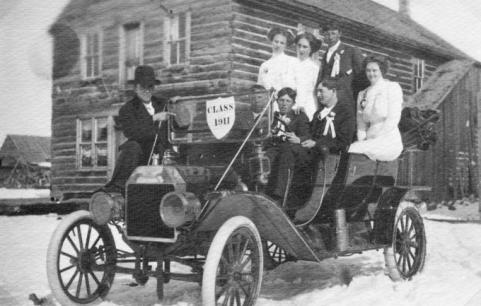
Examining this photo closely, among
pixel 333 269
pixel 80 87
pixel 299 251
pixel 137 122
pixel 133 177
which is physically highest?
pixel 80 87

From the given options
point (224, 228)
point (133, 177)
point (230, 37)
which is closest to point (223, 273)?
point (224, 228)

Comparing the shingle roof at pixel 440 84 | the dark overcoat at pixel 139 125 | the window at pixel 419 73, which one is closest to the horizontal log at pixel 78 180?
the shingle roof at pixel 440 84

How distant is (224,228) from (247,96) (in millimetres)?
1034

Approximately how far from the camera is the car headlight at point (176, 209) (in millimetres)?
3184

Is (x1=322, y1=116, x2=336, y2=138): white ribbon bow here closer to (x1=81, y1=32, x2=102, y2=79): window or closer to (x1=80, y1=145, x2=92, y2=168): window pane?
(x1=81, y1=32, x2=102, y2=79): window

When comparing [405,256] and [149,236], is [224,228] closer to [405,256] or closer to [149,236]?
[149,236]

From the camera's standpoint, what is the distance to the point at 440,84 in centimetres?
1085

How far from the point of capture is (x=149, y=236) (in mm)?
3416

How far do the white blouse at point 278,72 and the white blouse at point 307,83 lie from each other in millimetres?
58

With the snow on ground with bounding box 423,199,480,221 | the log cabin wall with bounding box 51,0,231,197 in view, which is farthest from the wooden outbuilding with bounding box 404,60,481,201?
the log cabin wall with bounding box 51,0,231,197

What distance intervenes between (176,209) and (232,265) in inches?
17.3

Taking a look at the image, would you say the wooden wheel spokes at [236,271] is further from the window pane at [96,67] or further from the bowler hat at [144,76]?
the window pane at [96,67]

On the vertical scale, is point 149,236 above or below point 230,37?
below

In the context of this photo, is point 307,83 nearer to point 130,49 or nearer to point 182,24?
point 182,24
